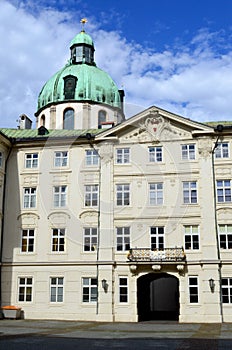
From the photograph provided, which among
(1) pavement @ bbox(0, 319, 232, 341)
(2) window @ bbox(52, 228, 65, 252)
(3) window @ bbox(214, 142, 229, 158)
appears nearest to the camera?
(1) pavement @ bbox(0, 319, 232, 341)

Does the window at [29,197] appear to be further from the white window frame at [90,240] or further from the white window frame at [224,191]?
the white window frame at [224,191]

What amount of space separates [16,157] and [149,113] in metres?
Answer: 10.9

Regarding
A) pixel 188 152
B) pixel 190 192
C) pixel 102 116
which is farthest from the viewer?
pixel 102 116

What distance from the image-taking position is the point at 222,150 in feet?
107

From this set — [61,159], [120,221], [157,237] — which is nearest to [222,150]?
[157,237]

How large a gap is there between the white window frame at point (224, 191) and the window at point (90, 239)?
359 inches

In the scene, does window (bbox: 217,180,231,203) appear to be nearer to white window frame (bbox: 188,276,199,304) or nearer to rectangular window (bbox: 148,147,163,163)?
rectangular window (bbox: 148,147,163,163)

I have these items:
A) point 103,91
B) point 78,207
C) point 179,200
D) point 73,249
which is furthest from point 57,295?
point 103,91

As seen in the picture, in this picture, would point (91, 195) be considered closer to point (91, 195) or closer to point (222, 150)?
point (91, 195)

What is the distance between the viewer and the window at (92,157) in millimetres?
34469

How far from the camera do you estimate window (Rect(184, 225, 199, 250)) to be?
31.3m

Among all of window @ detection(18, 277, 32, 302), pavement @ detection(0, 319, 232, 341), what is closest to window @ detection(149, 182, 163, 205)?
pavement @ detection(0, 319, 232, 341)

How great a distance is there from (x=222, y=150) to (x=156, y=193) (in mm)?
5623

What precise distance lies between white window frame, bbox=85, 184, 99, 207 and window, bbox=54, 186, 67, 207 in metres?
1.70
